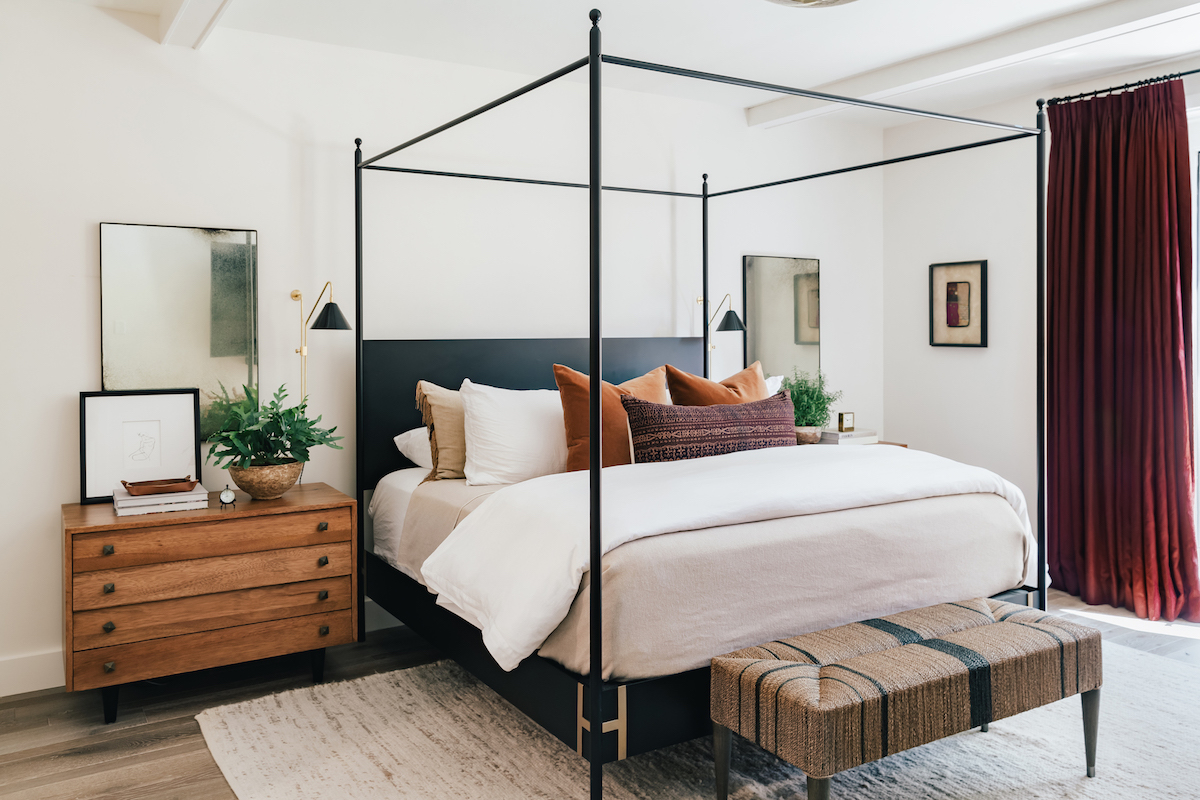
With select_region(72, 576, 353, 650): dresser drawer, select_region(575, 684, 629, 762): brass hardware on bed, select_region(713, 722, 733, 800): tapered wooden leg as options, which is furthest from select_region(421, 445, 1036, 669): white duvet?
select_region(72, 576, 353, 650): dresser drawer

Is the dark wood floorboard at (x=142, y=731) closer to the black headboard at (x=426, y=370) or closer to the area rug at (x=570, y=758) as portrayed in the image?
the area rug at (x=570, y=758)

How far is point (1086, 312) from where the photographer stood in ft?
13.7

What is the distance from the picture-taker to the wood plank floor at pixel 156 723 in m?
2.49

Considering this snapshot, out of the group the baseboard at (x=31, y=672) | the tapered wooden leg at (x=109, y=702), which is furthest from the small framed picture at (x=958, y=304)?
the baseboard at (x=31, y=672)

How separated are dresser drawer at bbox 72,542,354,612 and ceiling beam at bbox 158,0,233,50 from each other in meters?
1.86

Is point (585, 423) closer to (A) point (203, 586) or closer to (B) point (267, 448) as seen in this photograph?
(B) point (267, 448)

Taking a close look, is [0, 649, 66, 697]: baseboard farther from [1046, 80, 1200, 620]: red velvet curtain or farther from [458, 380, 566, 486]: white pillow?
[1046, 80, 1200, 620]: red velvet curtain

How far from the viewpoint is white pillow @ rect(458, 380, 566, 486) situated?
3283 mm

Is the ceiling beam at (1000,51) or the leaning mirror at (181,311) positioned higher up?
the ceiling beam at (1000,51)

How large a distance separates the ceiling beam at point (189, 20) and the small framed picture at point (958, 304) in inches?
153

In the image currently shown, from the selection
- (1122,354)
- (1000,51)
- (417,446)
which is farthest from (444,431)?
(1122,354)

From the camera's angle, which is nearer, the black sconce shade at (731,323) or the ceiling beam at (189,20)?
the ceiling beam at (189,20)

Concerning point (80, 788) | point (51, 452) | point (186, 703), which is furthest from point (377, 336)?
point (80, 788)

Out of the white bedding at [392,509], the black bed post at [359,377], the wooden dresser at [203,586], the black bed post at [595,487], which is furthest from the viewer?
the black bed post at [359,377]
